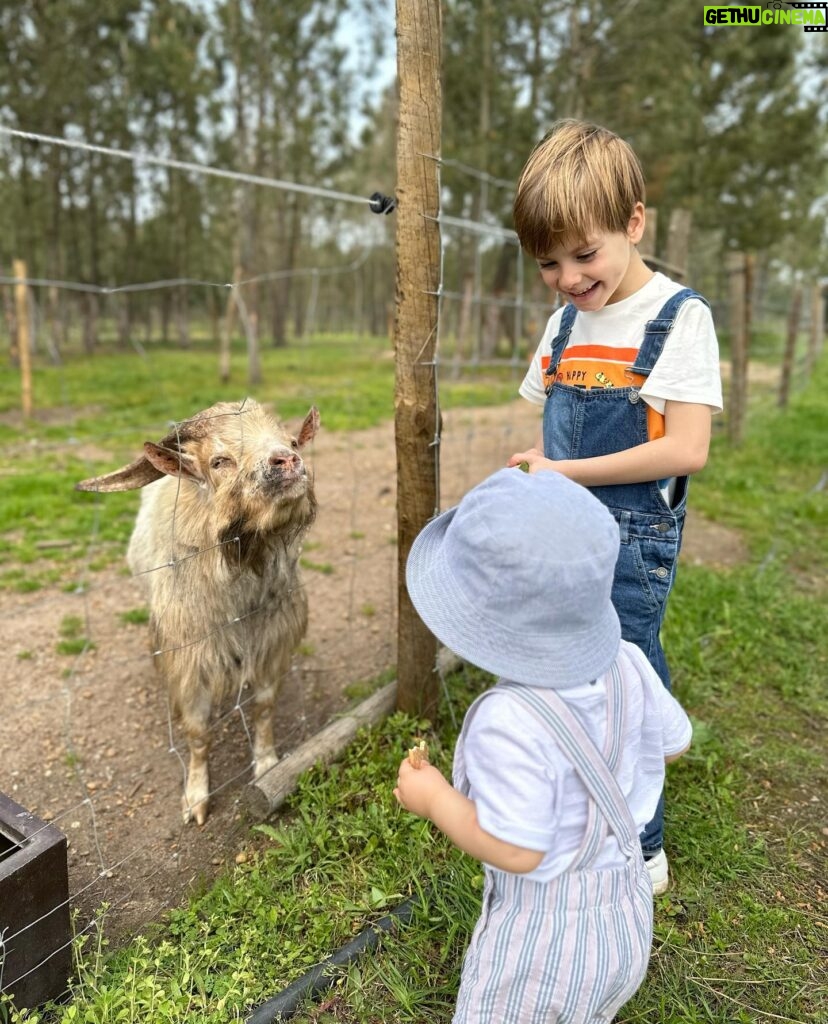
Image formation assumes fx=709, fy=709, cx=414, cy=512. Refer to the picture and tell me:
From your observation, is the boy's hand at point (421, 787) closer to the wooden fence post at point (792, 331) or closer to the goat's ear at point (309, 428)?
the goat's ear at point (309, 428)

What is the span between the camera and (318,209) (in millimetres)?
32000

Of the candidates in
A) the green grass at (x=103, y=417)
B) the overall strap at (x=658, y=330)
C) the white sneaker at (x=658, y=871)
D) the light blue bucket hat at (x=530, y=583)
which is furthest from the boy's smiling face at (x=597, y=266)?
the white sneaker at (x=658, y=871)

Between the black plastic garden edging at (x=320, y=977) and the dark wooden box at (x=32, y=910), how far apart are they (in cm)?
61

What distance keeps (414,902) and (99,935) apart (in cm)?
101

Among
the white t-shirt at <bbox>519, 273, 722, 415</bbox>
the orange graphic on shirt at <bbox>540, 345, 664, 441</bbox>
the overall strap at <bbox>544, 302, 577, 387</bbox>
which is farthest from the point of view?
the overall strap at <bbox>544, 302, 577, 387</bbox>

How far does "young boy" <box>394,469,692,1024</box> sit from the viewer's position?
1284 mm

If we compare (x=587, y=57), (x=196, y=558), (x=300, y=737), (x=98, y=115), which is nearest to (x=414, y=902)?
(x=300, y=737)

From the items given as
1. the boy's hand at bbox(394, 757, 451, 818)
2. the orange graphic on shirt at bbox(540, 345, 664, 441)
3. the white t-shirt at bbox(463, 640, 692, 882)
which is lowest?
the boy's hand at bbox(394, 757, 451, 818)

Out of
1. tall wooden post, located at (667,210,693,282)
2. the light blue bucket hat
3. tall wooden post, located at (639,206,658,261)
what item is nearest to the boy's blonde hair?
the light blue bucket hat

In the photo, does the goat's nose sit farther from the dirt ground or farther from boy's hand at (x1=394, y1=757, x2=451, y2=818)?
the dirt ground

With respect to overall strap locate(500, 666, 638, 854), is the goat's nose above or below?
above

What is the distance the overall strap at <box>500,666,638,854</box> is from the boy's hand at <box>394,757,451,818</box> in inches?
10.8

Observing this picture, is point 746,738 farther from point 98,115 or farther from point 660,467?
point 98,115

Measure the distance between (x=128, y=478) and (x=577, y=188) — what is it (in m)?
1.71
